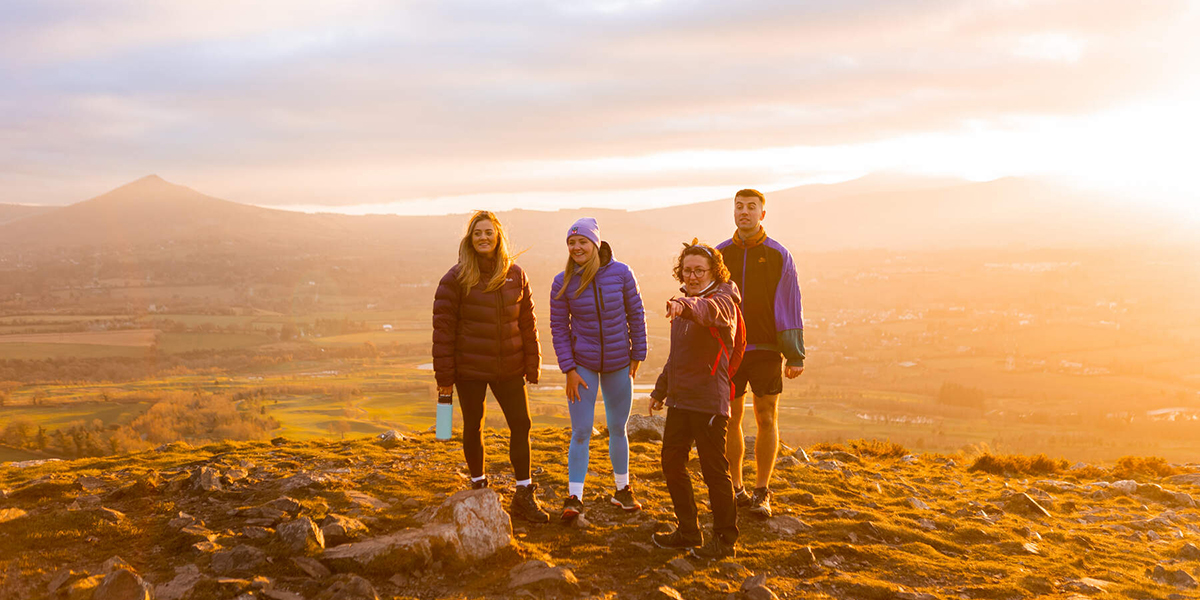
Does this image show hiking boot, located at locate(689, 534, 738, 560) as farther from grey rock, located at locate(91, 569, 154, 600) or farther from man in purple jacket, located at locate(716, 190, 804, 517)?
grey rock, located at locate(91, 569, 154, 600)

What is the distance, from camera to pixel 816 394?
108 metres

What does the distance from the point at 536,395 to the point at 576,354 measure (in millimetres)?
87476

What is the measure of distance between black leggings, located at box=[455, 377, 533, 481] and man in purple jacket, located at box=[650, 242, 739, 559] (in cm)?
150

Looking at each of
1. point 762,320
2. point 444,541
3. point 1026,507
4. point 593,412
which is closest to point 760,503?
point 762,320

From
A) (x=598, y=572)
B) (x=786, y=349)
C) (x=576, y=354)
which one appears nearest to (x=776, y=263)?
(x=786, y=349)

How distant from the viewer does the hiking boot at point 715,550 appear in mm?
5609

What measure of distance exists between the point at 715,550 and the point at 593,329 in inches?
90.4

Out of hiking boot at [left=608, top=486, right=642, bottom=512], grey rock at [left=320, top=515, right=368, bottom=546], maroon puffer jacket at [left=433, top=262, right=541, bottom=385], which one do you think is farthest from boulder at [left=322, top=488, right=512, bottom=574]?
hiking boot at [left=608, top=486, right=642, bottom=512]

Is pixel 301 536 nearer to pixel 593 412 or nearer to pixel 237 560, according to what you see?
pixel 237 560

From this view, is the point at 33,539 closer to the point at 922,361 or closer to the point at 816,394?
the point at 816,394

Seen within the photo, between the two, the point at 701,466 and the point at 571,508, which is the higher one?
the point at 701,466

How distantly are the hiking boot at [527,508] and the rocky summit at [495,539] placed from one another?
0.10 metres

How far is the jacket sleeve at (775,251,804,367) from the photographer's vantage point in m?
6.39

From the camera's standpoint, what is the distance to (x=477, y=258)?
6172mm
